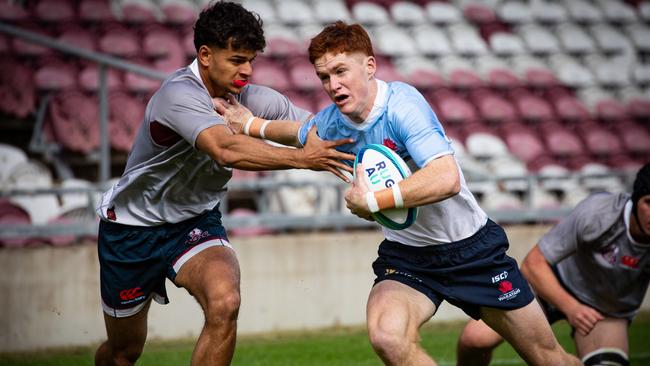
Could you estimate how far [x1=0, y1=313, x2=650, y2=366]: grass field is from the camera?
299 inches

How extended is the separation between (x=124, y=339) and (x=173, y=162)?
1167 millimetres

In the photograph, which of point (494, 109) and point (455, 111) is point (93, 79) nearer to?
point (455, 111)

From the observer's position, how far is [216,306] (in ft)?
16.6

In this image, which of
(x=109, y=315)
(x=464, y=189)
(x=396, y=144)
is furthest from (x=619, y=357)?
(x=109, y=315)

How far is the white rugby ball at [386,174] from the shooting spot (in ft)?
15.0

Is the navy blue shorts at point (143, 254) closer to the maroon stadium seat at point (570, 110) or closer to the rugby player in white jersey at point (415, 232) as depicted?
the rugby player in white jersey at point (415, 232)

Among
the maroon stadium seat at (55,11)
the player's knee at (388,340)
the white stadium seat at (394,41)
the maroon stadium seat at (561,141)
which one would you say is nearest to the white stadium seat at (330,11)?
the white stadium seat at (394,41)

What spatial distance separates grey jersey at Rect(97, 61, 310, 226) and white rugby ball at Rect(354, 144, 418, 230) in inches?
36.6

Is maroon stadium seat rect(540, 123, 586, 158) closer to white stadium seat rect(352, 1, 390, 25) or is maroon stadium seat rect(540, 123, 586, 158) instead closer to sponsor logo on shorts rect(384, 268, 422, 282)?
white stadium seat rect(352, 1, 390, 25)

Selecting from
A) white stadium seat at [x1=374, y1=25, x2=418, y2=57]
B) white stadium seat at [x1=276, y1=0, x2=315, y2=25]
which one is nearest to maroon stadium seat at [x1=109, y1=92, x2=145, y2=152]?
white stadium seat at [x1=276, y1=0, x2=315, y2=25]

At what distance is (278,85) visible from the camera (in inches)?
492

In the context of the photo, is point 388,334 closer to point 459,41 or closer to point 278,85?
point 278,85

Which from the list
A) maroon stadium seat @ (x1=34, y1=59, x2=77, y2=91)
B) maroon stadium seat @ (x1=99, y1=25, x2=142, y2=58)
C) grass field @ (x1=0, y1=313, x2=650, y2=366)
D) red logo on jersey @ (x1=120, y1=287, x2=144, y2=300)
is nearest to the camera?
red logo on jersey @ (x1=120, y1=287, x2=144, y2=300)

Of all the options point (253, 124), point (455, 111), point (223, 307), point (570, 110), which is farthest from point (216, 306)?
point (570, 110)
